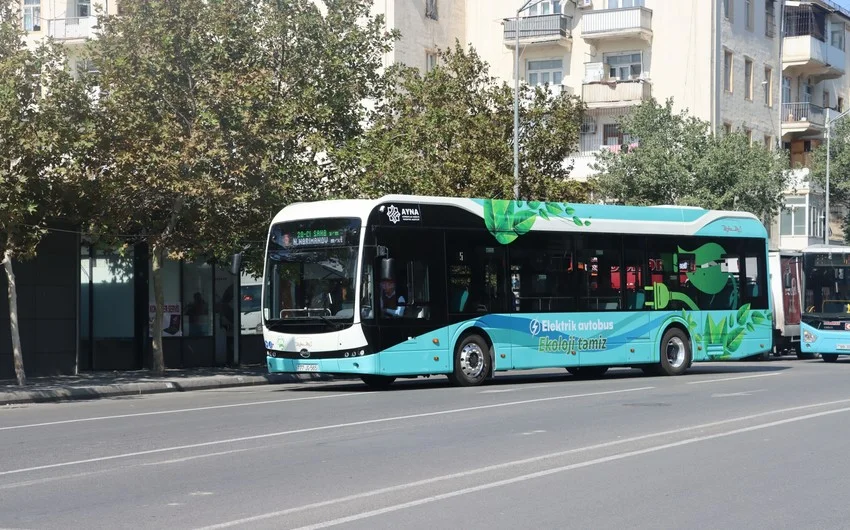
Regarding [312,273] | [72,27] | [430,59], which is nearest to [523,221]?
[312,273]

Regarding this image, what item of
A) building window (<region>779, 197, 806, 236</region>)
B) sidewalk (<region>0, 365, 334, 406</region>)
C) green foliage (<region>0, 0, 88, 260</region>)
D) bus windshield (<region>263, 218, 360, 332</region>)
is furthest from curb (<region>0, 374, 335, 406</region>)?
building window (<region>779, 197, 806, 236</region>)

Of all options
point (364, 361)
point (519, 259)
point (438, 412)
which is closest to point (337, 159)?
point (519, 259)

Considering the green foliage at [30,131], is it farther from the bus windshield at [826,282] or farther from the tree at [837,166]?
the tree at [837,166]

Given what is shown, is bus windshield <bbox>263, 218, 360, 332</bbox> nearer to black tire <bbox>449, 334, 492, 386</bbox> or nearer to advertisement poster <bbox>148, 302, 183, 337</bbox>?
black tire <bbox>449, 334, 492, 386</bbox>

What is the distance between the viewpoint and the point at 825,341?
34.9 metres

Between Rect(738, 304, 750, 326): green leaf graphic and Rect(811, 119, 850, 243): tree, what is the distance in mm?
31260

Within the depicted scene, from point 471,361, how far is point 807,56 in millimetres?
40540

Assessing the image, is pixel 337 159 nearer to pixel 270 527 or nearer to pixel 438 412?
pixel 438 412

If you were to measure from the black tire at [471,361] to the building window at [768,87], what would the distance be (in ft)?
127

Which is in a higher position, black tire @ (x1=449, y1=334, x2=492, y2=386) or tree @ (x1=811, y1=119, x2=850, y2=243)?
tree @ (x1=811, y1=119, x2=850, y2=243)

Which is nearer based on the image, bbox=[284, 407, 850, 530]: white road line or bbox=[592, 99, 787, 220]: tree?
bbox=[284, 407, 850, 530]: white road line

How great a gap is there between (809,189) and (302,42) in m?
35.4

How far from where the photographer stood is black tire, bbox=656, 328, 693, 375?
2645cm

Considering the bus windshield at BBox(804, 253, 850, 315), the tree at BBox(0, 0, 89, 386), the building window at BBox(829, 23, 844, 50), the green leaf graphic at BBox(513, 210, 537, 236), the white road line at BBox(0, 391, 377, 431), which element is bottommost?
the white road line at BBox(0, 391, 377, 431)
